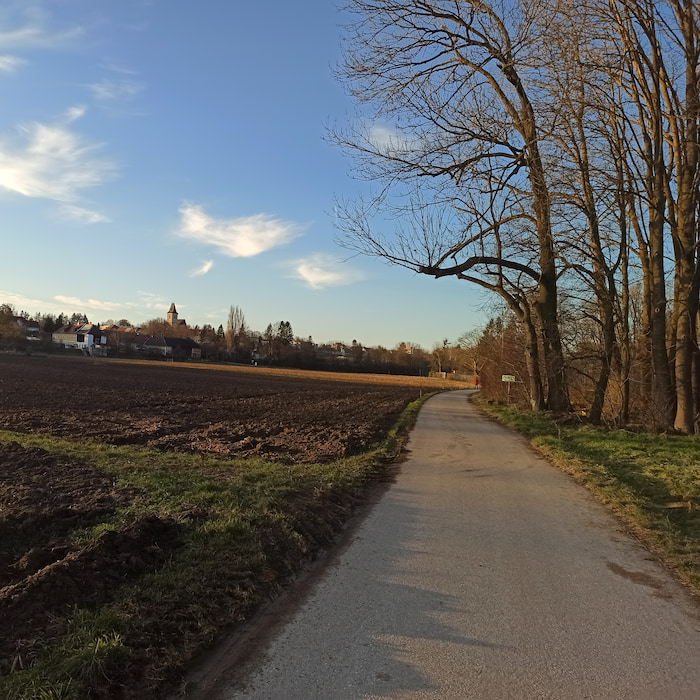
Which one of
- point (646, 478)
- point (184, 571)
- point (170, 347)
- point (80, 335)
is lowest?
point (646, 478)

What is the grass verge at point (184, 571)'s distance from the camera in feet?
10.6

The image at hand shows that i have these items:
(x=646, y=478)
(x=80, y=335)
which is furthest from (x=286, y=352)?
(x=646, y=478)

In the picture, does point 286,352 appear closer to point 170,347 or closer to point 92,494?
point 170,347

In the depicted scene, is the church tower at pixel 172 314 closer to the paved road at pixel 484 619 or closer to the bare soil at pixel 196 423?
the bare soil at pixel 196 423

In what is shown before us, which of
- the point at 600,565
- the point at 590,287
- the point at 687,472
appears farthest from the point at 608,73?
the point at 600,565

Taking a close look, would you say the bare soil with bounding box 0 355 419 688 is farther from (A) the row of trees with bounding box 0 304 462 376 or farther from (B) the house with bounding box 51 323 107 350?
(B) the house with bounding box 51 323 107 350

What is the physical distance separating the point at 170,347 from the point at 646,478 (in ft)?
378

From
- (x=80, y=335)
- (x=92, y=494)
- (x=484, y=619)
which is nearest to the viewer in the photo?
(x=484, y=619)

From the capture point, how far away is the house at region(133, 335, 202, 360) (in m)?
107

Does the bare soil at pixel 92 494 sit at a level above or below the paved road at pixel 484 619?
above

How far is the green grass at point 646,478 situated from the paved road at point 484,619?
34 cm

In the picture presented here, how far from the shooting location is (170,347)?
116875 millimetres

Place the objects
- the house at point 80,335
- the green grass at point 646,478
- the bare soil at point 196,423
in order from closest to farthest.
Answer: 1. the green grass at point 646,478
2. the bare soil at point 196,423
3. the house at point 80,335

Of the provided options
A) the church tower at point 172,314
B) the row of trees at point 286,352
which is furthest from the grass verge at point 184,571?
the church tower at point 172,314
